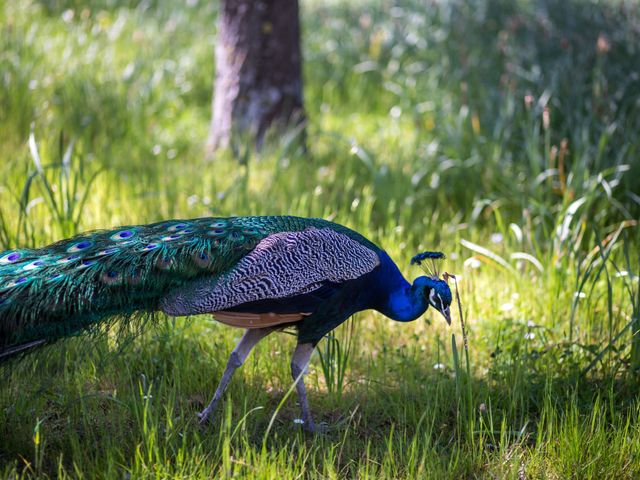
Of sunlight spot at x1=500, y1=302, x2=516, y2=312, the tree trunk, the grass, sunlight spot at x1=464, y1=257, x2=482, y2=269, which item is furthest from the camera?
the tree trunk

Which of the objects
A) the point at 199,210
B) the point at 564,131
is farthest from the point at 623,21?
the point at 199,210

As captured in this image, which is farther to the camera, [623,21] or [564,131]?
[623,21]

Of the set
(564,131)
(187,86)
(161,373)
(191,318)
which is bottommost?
(161,373)

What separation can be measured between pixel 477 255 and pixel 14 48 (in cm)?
→ 427

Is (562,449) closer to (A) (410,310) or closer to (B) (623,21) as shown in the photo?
(A) (410,310)

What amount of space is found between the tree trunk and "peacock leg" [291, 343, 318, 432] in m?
2.90

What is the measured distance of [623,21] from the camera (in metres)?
7.31

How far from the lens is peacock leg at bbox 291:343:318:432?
3465 mm

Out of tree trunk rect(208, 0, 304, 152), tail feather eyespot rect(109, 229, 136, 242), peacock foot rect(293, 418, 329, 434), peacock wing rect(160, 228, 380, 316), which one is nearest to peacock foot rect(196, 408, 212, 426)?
peacock foot rect(293, 418, 329, 434)

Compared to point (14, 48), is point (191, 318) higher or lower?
→ lower

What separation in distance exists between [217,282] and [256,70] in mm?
3361

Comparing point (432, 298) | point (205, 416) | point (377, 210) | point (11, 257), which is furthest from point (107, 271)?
point (377, 210)

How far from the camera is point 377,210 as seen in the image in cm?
546

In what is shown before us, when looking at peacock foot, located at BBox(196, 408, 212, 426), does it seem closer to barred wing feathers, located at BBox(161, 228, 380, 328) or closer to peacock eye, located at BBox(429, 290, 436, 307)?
barred wing feathers, located at BBox(161, 228, 380, 328)
